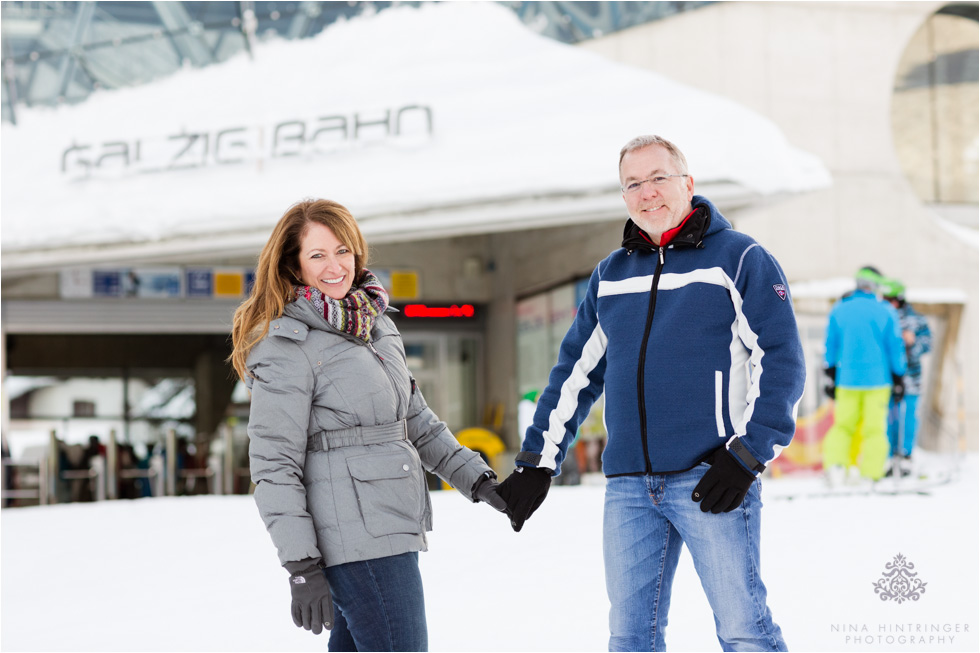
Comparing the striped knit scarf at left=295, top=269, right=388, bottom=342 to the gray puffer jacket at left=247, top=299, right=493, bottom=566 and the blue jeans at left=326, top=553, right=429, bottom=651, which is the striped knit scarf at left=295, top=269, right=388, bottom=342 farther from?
the blue jeans at left=326, top=553, right=429, bottom=651

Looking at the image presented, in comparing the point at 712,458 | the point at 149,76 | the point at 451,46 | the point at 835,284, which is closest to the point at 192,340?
the point at 149,76

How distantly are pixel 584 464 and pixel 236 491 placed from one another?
6138mm

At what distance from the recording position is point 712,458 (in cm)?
244

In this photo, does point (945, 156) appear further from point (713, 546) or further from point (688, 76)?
point (713, 546)

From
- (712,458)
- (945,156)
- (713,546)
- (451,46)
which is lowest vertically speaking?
(713,546)

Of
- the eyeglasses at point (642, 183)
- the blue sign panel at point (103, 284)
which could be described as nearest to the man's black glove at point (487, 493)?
the eyeglasses at point (642, 183)

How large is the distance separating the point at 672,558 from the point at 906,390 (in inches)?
272

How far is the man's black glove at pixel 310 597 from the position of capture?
87.3 inches

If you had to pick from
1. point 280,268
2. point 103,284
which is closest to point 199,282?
point 103,284

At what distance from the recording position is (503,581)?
16.8 ft

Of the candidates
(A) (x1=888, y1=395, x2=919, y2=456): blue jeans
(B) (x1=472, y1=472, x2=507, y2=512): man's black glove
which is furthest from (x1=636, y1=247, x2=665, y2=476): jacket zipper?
(A) (x1=888, y1=395, x2=919, y2=456): blue jeans

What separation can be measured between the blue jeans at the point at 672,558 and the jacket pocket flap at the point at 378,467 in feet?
1.95

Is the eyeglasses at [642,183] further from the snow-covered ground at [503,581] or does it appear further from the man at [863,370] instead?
the man at [863,370]

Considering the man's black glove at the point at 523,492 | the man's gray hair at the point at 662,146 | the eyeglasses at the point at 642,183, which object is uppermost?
the man's gray hair at the point at 662,146
